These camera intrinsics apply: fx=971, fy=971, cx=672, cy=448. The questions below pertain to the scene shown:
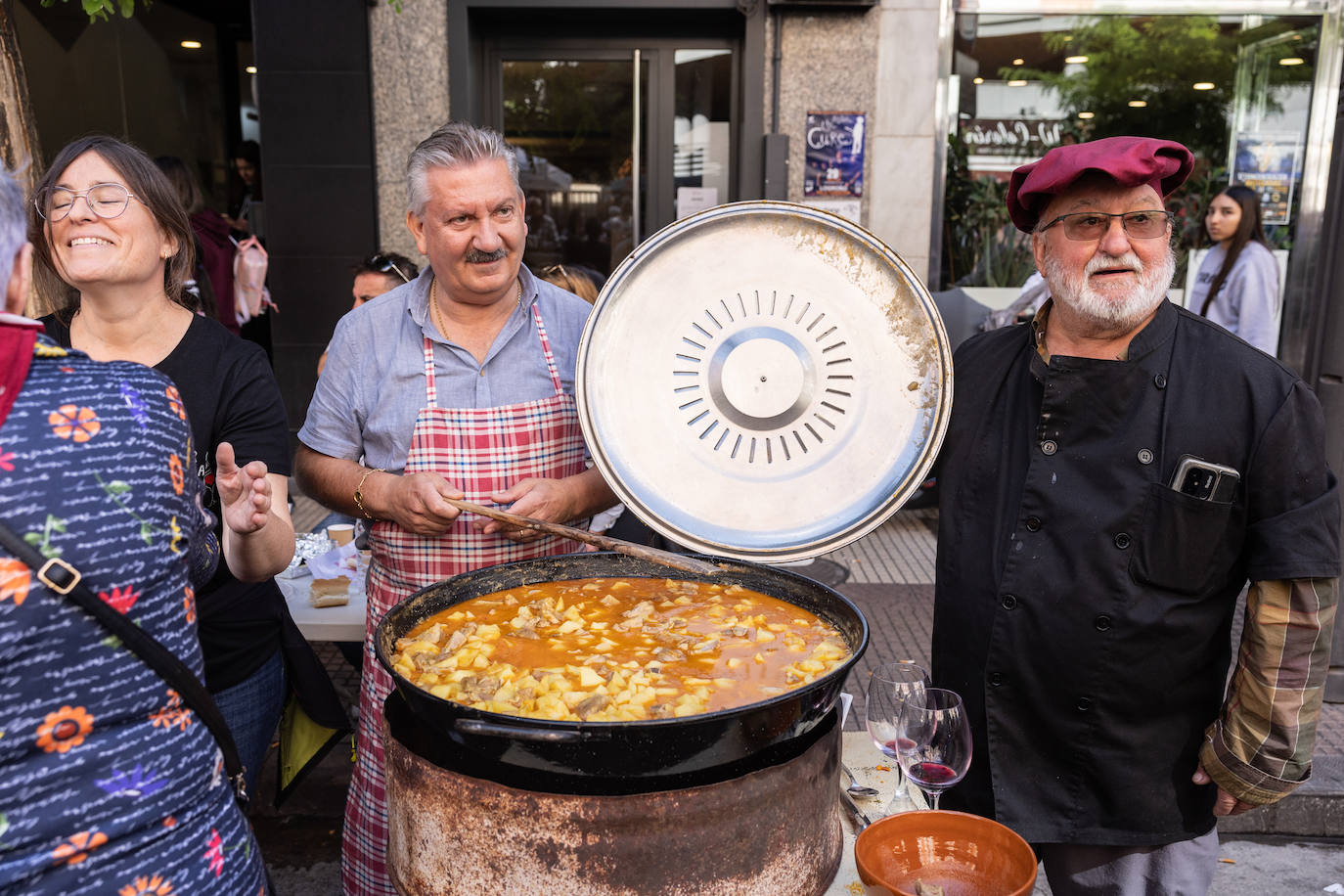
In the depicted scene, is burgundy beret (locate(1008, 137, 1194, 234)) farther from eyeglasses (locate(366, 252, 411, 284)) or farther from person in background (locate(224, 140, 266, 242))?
person in background (locate(224, 140, 266, 242))

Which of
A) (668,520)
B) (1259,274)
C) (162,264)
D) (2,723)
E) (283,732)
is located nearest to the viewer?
(2,723)

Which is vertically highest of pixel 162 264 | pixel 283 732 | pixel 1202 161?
pixel 1202 161

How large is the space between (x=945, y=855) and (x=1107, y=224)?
1.31m

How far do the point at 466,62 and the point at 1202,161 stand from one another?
240 inches

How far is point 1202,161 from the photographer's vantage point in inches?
324

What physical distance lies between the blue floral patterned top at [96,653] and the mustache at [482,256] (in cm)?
97

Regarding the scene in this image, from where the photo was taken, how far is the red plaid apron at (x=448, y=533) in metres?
2.37

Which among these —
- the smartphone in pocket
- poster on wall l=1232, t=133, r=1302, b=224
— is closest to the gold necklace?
the smartphone in pocket

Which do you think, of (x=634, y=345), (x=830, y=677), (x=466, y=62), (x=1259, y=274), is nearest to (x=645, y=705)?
(x=830, y=677)

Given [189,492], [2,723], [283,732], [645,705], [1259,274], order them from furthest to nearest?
[1259,274] < [283,732] < [645,705] < [189,492] < [2,723]

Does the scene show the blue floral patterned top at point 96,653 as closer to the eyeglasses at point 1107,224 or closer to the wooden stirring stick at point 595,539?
the wooden stirring stick at point 595,539

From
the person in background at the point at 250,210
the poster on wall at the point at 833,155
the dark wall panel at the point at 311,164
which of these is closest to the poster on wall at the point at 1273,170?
the poster on wall at the point at 833,155

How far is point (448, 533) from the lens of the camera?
Result: 94.7 inches

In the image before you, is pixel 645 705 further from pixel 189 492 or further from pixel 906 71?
pixel 906 71
